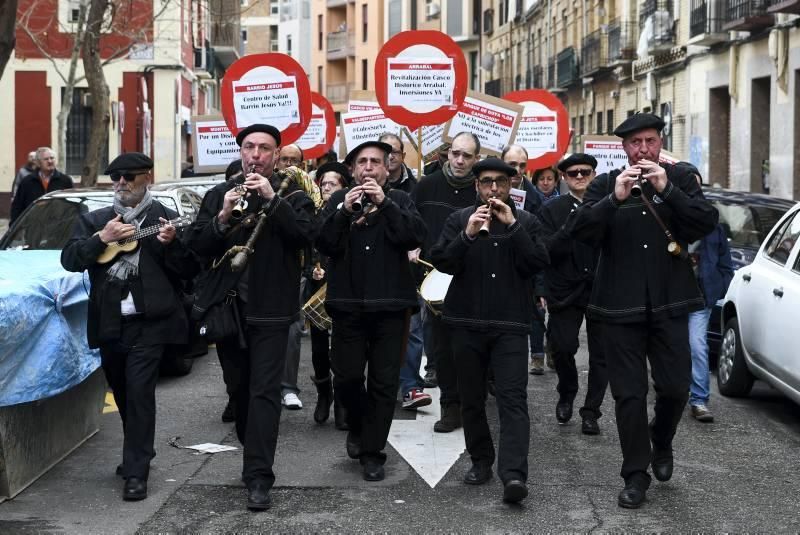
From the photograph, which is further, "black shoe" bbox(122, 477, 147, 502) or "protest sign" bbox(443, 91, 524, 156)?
"protest sign" bbox(443, 91, 524, 156)

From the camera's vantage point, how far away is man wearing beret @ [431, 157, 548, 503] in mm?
7129

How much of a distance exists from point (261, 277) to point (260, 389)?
0.57 meters

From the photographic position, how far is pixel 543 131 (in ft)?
49.8

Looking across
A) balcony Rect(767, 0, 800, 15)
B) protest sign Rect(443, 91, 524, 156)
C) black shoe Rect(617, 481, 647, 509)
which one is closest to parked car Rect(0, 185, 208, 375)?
protest sign Rect(443, 91, 524, 156)

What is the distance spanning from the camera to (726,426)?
947 cm

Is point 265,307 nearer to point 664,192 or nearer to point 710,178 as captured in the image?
point 664,192

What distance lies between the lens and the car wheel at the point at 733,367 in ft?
34.4

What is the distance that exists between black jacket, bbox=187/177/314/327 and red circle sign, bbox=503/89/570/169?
26.8 feet

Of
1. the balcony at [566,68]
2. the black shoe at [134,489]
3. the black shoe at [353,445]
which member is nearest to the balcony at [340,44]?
the balcony at [566,68]

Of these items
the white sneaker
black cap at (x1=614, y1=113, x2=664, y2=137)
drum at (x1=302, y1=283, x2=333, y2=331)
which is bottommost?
the white sneaker

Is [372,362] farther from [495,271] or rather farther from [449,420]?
[449,420]

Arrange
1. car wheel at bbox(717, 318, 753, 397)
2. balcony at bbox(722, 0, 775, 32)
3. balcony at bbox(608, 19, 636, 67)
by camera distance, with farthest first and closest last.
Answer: balcony at bbox(608, 19, 636, 67), balcony at bbox(722, 0, 775, 32), car wheel at bbox(717, 318, 753, 397)

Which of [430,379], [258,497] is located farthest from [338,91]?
[258,497]

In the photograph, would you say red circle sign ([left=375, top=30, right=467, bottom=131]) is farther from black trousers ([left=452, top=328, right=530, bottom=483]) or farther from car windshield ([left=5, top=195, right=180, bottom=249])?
black trousers ([left=452, top=328, right=530, bottom=483])
